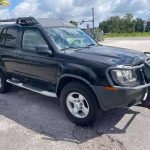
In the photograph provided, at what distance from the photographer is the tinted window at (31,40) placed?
536 centimetres

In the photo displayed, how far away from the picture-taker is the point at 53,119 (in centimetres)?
502

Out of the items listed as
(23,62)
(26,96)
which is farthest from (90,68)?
(26,96)

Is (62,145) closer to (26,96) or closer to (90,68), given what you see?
(90,68)

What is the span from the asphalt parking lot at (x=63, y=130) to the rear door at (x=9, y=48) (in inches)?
40.9

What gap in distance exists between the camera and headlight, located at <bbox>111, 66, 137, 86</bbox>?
4.13 metres

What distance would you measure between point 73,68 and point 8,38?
2558 mm

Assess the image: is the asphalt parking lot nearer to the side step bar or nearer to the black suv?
the black suv

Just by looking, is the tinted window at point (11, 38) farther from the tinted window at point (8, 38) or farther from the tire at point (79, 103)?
the tire at point (79, 103)

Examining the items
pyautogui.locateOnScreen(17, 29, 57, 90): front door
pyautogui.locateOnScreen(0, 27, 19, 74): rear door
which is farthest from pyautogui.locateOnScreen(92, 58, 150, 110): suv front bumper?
pyautogui.locateOnScreen(0, 27, 19, 74): rear door

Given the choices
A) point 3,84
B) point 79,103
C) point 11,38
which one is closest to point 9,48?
point 11,38

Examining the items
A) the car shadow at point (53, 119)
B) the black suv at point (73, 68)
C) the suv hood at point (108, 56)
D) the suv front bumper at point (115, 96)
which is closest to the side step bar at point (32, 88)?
the black suv at point (73, 68)

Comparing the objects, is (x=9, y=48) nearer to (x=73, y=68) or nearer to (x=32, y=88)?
(x=32, y=88)

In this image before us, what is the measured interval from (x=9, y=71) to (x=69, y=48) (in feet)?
6.69

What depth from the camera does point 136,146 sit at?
12.8 feet
